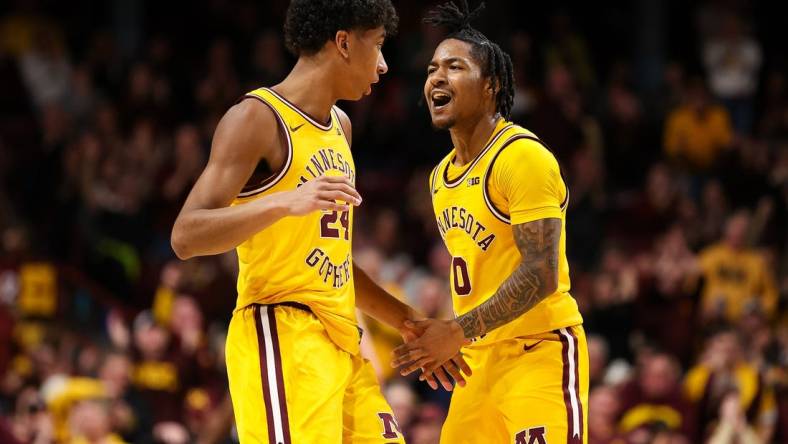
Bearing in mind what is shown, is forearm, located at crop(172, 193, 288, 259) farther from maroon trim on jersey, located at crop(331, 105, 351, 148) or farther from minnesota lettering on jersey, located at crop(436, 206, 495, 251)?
minnesota lettering on jersey, located at crop(436, 206, 495, 251)

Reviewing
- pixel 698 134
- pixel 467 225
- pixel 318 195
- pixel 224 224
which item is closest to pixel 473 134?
pixel 467 225

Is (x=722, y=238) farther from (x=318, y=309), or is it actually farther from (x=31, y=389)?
(x=318, y=309)

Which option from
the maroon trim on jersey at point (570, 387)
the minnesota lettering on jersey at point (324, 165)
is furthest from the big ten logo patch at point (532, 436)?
the minnesota lettering on jersey at point (324, 165)

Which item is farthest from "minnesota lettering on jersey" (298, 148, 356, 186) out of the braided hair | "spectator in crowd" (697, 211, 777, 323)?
"spectator in crowd" (697, 211, 777, 323)

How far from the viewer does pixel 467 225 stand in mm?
5719

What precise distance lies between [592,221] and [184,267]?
14.5 ft

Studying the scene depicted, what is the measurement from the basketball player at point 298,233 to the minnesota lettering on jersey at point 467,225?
581mm

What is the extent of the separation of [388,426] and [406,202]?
30.4 feet

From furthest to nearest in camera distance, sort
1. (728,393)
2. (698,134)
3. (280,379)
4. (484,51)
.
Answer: (698,134) < (728,393) < (484,51) < (280,379)

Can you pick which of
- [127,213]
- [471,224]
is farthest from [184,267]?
[471,224]

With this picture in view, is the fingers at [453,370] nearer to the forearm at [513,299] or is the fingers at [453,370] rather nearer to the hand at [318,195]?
the forearm at [513,299]

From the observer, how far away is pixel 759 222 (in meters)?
13.9

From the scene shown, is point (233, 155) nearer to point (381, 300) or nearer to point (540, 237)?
point (381, 300)

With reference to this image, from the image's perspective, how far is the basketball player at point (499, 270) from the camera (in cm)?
546
